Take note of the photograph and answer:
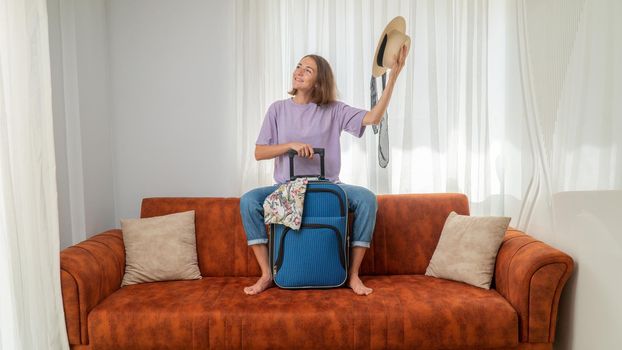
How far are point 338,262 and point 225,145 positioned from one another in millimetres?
1125

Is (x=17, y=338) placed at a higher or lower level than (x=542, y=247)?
lower

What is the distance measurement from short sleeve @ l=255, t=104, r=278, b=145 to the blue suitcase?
1.39ft

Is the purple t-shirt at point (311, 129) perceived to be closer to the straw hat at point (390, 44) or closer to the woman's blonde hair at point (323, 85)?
the woman's blonde hair at point (323, 85)

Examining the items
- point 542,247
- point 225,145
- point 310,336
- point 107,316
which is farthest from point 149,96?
point 542,247

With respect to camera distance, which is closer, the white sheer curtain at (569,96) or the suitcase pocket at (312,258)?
the white sheer curtain at (569,96)

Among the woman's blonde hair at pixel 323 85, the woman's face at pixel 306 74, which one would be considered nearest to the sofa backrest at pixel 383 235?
the woman's blonde hair at pixel 323 85

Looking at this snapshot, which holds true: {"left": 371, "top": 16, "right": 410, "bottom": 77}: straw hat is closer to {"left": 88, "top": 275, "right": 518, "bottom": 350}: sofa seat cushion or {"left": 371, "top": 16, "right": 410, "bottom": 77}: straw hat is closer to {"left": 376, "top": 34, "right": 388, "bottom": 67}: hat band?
{"left": 376, "top": 34, "right": 388, "bottom": 67}: hat band

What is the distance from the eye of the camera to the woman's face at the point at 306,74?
2510mm

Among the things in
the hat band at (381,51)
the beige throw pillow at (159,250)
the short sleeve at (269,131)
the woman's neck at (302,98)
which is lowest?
the beige throw pillow at (159,250)

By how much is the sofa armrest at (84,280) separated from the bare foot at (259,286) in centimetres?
60

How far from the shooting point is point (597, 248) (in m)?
1.80

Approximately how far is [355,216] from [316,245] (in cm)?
26

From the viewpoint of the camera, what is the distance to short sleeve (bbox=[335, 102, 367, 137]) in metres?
2.51

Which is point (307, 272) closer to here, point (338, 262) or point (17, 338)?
point (338, 262)
